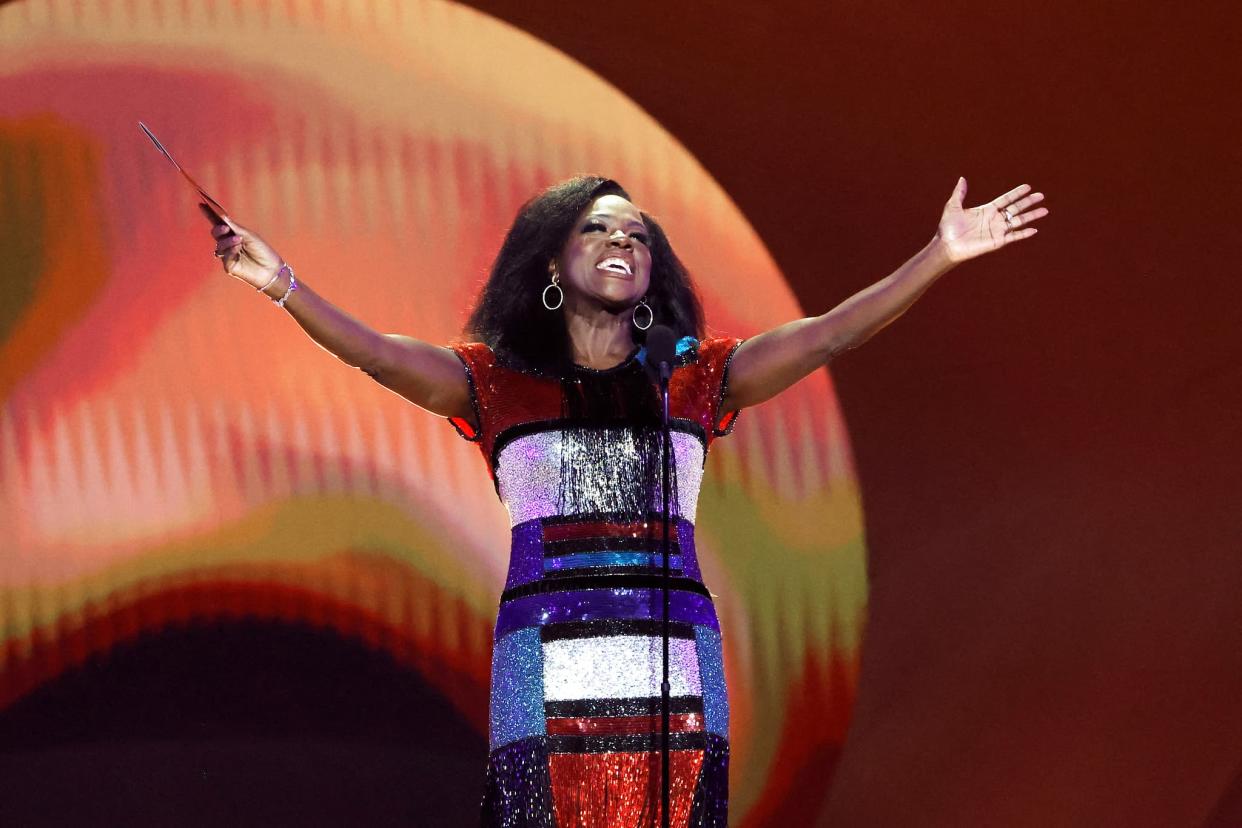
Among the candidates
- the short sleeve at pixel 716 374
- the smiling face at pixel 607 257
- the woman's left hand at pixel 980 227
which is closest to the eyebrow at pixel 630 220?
the smiling face at pixel 607 257

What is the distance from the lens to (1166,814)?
10.9ft

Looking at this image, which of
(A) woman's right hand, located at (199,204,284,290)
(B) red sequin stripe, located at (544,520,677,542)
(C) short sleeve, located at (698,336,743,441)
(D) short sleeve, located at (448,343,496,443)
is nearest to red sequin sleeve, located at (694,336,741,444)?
(C) short sleeve, located at (698,336,743,441)

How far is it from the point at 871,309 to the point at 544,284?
0.57 metres

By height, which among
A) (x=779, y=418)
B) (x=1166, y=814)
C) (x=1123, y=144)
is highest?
(x=1123, y=144)

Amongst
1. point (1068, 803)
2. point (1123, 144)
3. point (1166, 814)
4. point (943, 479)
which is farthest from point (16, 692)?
point (1123, 144)

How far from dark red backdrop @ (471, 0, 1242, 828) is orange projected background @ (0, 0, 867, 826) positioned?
0.40 feet

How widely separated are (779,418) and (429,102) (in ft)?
3.40

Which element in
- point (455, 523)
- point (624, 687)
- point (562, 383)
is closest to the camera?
point (624, 687)

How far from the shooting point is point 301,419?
311 centimetres

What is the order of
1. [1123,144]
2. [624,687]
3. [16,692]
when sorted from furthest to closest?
[1123,144] → [16,692] → [624,687]

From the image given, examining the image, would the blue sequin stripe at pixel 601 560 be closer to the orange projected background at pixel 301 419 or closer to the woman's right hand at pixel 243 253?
the woman's right hand at pixel 243 253

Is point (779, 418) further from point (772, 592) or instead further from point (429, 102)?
point (429, 102)

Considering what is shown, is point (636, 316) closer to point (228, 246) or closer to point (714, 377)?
point (714, 377)

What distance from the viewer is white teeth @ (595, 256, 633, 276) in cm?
241
